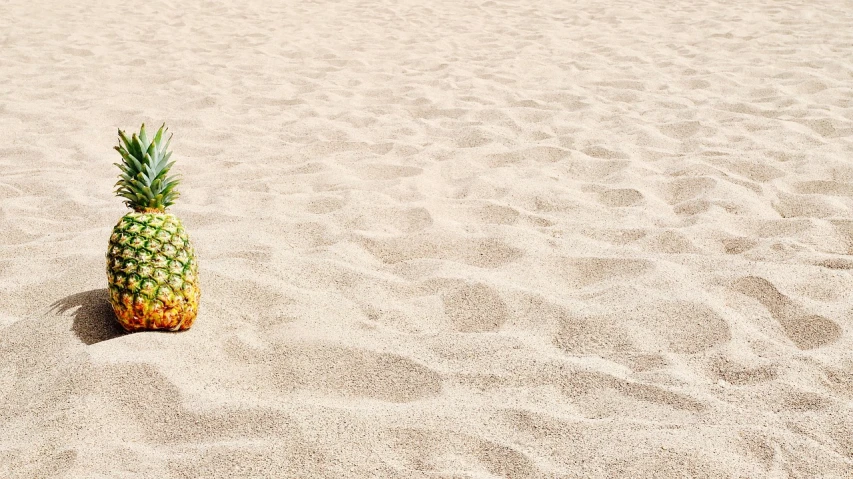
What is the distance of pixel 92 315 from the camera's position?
7.81 feet

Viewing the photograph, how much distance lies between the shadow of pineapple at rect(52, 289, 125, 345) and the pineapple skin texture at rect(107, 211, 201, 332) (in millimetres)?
111

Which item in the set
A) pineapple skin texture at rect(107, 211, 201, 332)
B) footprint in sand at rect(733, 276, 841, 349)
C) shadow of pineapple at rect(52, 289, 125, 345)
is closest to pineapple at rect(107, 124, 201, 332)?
pineapple skin texture at rect(107, 211, 201, 332)

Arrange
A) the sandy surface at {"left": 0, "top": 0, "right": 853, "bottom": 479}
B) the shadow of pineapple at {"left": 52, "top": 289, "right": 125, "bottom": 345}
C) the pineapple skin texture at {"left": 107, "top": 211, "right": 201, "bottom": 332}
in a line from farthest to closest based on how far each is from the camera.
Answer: the shadow of pineapple at {"left": 52, "top": 289, "right": 125, "bottom": 345} < the pineapple skin texture at {"left": 107, "top": 211, "right": 201, "bottom": 332} < the sandy surface at {"left": 0, "top": 0, "right": 853, "bottom": 479}

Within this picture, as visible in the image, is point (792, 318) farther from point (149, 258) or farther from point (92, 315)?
point (92, 315)

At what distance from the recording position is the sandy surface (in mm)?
1889

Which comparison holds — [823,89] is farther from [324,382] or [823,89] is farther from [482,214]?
[324,382]

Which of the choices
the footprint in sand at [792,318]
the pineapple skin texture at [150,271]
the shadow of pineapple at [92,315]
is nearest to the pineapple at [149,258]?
the pineapple skin texture at [150,271]

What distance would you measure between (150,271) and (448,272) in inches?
41.5

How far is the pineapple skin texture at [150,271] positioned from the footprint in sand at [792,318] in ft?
5.90

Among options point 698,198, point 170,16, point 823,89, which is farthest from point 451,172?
point 170,16

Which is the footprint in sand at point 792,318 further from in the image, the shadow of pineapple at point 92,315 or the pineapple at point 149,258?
the shadow of pineapple at point 92,315

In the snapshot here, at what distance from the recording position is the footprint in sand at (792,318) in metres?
2.34

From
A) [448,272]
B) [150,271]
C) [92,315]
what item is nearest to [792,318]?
[448,272]

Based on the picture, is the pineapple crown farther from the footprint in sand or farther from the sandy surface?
the footprint in sand
